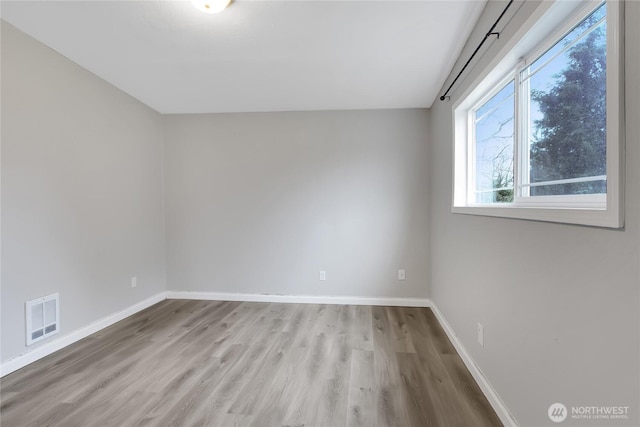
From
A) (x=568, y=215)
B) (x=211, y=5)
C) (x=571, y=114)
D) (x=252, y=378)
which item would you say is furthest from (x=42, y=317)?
(x=571, y=114)

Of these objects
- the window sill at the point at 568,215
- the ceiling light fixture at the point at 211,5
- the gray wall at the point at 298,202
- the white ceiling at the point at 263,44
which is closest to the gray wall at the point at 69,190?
the white ceiling at the point at 263,44

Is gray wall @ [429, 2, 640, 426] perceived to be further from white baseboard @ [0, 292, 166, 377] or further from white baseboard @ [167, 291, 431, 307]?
white baseboard @ [0, 292, 166, 377]

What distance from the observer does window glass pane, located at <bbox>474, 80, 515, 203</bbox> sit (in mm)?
1641

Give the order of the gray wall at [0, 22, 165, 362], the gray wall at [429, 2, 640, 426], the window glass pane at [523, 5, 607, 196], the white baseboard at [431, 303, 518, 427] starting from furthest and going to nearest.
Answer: the gray wall at [0, 22, 165, 362] < the white baseboard at [431, 303, 518, 427] < the window glass pane at [523, 5, 607, 196] < the gray wall at [429, 2, 640, 426]

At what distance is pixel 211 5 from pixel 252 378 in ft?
8.03

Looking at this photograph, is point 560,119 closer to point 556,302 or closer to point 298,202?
point 556,302

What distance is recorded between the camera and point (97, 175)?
2.46m

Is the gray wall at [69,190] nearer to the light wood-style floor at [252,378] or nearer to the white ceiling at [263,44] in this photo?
the white ceiling at [263,44]

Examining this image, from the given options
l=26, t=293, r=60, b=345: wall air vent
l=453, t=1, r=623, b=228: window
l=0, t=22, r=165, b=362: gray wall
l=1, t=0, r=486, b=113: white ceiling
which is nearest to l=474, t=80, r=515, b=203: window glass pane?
l=453, t=1, r=623, b=228: window

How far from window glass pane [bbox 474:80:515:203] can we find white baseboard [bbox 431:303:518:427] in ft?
3.80

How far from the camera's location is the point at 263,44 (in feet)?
6.48

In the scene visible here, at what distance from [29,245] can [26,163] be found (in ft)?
2.02

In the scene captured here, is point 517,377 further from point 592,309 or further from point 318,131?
point 318,131

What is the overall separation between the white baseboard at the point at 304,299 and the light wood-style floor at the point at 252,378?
1.45 feet
